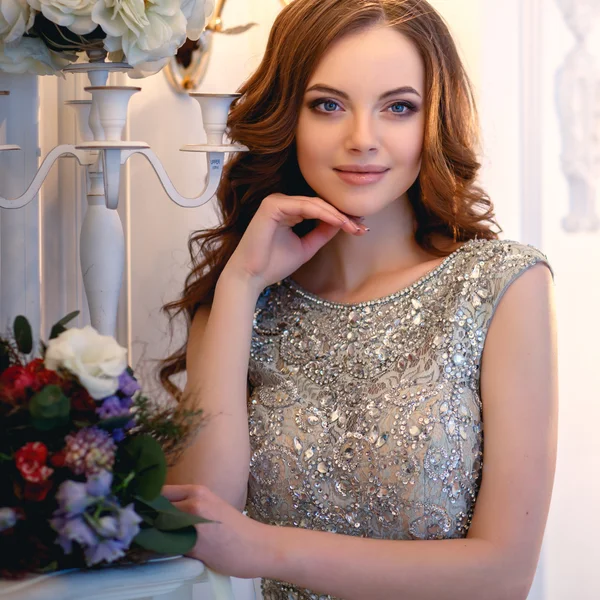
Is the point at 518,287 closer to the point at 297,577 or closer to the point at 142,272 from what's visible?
the point at 297,577

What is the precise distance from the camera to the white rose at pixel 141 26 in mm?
1489

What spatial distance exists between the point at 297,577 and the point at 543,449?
0.44 metres

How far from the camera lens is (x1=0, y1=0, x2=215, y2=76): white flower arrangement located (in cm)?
149

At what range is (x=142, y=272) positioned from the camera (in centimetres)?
215

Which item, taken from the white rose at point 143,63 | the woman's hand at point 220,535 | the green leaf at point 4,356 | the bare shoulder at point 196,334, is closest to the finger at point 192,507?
the woman's hand at point 220,535

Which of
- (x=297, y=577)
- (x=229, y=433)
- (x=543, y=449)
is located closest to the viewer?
(x=297, y=577)

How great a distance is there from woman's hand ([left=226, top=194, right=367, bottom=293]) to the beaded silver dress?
13 cm

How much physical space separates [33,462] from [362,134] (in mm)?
861

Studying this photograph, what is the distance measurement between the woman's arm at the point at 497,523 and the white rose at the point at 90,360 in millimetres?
499

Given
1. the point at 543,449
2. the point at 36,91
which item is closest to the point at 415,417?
the point at 543,449

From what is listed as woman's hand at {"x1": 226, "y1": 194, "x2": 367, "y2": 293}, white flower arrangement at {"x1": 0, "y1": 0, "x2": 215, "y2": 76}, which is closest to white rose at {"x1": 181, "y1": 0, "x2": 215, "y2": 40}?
white flower arrangement at {"x1": 0, "y1": 0, "x2": 215, "y2": 76}

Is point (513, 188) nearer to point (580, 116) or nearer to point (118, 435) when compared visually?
point (580, 116)

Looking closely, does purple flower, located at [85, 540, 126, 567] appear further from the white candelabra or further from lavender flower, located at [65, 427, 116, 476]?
the white candelabra

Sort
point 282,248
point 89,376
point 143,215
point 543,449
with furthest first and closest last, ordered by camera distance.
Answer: point 143,215, point 282,248, point 543,449, point 89,376
